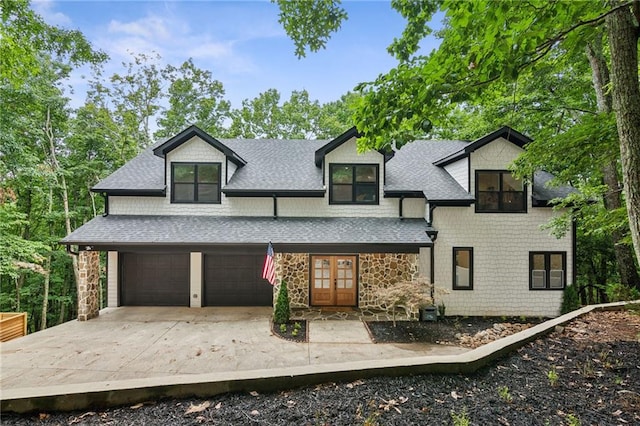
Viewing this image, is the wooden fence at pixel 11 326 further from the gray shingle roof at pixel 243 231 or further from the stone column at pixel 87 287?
the gray shingle roof at pixel 243 231

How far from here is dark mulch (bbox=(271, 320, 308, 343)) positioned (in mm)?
7499


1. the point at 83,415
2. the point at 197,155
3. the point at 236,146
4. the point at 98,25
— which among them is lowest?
the point at 83,415

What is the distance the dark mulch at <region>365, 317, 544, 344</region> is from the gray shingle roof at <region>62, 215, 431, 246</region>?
8.02 feet

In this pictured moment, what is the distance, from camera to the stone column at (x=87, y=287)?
9.02 meters

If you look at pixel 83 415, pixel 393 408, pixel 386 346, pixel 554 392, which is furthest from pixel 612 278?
pixel 83 415

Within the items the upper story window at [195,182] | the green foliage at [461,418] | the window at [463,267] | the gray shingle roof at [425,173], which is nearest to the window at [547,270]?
the window at [463,267]

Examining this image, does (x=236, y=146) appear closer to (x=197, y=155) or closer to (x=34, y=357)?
(x=197, y=155)

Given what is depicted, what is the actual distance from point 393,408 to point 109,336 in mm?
7792

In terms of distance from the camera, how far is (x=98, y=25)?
1071cm

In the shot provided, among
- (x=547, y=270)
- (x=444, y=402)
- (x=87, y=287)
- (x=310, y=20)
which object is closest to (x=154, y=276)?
(x=87, y=287)

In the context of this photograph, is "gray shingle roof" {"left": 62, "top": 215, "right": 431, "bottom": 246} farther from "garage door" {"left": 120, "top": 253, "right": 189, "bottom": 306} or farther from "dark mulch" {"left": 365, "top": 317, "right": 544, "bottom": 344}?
"dark mulch" {"left": 365, "top": 317, "right": 544, "bottom": 344}

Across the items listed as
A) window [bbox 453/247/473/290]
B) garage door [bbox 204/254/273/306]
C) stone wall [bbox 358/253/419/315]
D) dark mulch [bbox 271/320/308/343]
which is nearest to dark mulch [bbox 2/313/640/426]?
dark mulch [bbox 271/320/308/343]

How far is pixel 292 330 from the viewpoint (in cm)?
802

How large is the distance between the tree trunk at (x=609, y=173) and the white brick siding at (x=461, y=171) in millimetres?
4338
